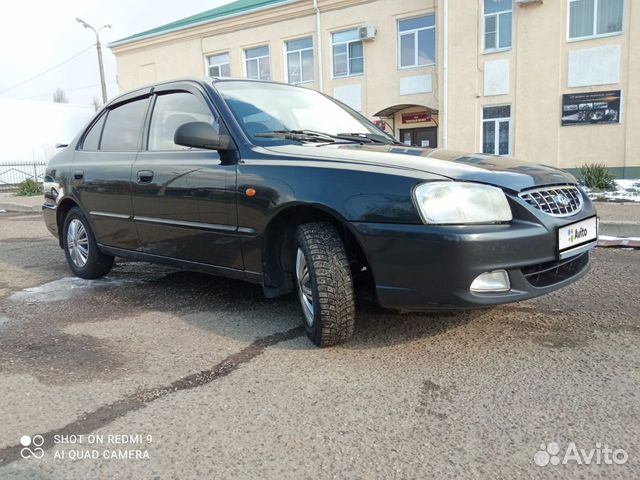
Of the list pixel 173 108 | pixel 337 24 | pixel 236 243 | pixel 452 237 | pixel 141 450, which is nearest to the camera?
pixel 141 450

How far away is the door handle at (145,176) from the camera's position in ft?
13.0

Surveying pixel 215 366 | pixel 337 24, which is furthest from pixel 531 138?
pixel 215 366

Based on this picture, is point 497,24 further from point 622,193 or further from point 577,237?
point 577,237

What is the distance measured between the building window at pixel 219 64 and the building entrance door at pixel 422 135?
27.5 ft

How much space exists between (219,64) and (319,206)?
22.1 meters

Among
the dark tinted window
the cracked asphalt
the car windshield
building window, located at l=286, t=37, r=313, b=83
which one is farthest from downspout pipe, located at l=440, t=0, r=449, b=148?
the dark tinted window

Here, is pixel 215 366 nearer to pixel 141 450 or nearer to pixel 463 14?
pixel 141 450

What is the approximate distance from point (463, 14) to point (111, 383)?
1684 cm

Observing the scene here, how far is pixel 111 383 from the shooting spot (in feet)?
8.90

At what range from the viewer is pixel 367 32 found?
61.3ft

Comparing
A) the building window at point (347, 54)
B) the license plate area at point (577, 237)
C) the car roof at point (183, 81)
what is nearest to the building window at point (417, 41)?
the building window at point (347, 54)

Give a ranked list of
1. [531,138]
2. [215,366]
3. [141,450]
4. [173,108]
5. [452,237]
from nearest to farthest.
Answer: [141,450] → [452,237] → [215,366] → [173,108] → [531,138]

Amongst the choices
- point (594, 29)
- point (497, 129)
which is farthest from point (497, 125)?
point (594, 29)

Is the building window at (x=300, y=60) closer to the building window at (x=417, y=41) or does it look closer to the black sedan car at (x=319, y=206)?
the building window at (x=417, y=41)
